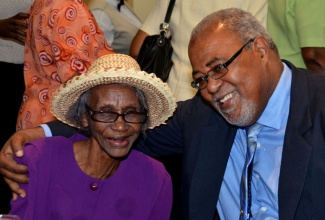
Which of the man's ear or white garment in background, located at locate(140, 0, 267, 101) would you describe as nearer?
the man's ear

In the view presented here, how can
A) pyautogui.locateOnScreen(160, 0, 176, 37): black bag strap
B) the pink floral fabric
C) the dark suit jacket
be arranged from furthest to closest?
pyautogui.locateOnScreen(160, 0, 176, 37): black bag strap < the pink floral fabric < the dark suit jacket

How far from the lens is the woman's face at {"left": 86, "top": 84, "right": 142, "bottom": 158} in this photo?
3.21 metres

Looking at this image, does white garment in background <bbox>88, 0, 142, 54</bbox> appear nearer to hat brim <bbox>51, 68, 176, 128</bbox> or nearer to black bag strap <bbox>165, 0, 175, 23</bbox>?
black bag strap <bbox>165, 0, 175, 23</bbox>

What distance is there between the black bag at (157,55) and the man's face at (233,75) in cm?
93

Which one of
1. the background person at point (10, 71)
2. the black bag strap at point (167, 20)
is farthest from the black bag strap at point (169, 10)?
the background person at point (10, 71)

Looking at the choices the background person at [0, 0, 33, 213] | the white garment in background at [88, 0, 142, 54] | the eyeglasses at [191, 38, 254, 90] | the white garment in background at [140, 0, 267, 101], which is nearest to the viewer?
the eyeglasses at [191, 38, 254, 90]

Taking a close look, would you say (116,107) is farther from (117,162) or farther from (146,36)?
(146,36)

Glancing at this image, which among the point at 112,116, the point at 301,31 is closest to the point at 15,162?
the point at 112,116

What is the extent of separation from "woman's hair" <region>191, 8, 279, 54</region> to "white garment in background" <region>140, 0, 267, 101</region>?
0.83 m

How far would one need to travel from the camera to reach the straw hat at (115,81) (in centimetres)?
311

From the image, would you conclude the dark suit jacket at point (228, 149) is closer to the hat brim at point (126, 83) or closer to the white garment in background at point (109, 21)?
the hat brim at point (126, 83)

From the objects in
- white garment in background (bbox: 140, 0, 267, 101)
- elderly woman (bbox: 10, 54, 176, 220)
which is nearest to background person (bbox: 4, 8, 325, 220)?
elderly woman (bbox: 10, 54, 176, 220)

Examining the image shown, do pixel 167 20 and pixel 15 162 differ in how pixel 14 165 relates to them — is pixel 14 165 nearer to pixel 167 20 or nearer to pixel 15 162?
pixel 15 162

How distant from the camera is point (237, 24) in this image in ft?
10.6
